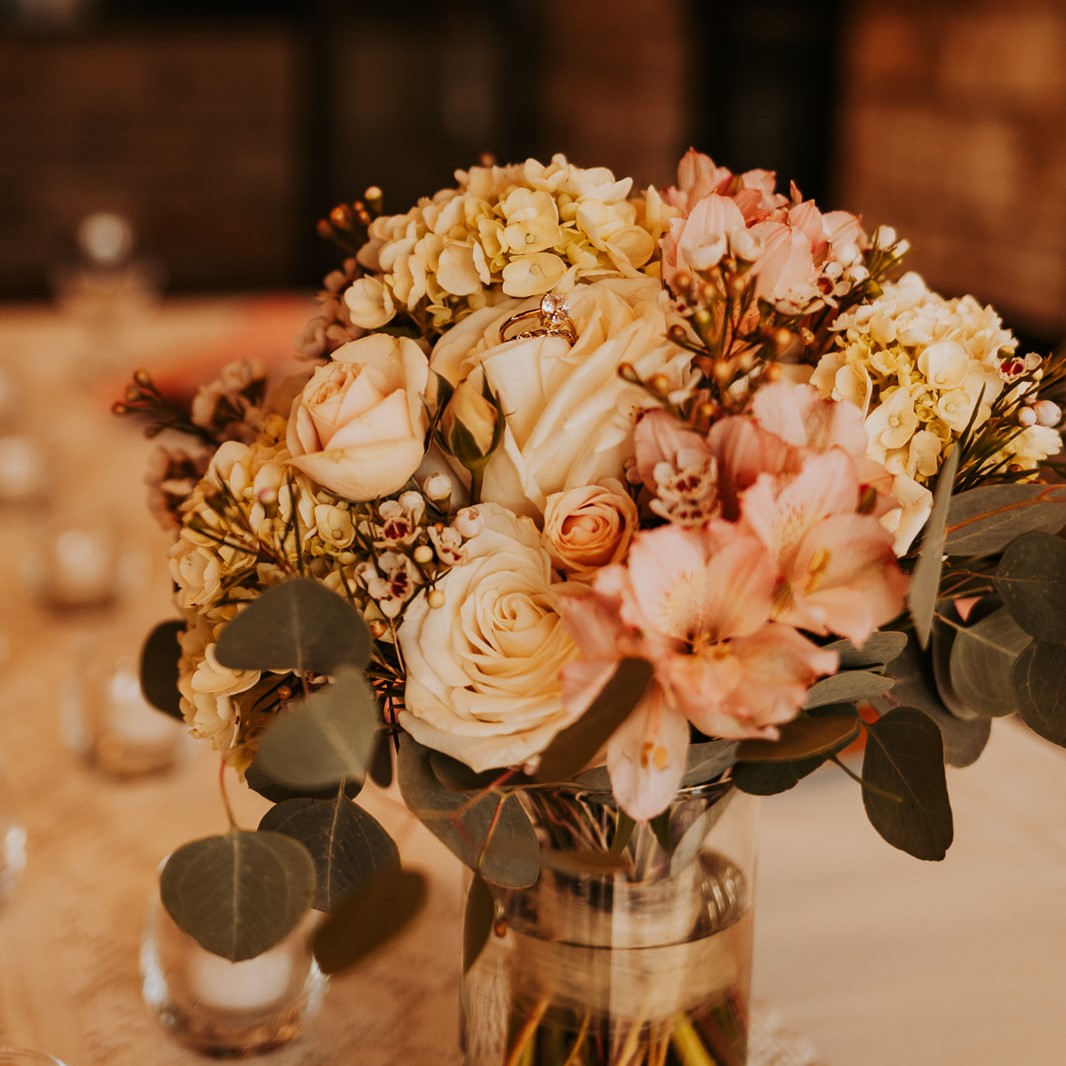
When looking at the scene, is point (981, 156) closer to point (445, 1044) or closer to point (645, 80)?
point (645, 80)

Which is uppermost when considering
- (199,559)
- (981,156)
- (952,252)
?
(199,559)

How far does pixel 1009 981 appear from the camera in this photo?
84 cm

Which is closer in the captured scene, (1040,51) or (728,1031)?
(728,1031)

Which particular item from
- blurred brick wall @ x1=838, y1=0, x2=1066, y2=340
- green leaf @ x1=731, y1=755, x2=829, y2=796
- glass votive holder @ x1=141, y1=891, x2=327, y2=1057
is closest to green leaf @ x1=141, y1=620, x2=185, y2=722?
glass votive holder @ x1=141, y1=891, x2=327, y2=1057

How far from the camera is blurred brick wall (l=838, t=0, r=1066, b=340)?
235 cm

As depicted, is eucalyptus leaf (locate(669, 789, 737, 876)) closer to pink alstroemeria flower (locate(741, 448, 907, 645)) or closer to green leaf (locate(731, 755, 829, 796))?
green leaf (locate(731, 755, 829, 796))

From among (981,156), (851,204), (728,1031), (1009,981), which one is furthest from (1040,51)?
(728,1031)

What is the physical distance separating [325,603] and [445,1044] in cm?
39

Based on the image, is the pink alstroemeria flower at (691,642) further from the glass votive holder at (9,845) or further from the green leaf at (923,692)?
the glass votive holder at (9,845)

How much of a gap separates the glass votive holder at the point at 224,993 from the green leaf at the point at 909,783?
34 cm

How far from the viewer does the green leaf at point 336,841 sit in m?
0.59

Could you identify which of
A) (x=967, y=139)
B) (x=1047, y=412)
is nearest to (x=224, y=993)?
(x=1047, y=412)

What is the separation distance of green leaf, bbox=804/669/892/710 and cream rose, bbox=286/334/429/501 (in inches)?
7.5

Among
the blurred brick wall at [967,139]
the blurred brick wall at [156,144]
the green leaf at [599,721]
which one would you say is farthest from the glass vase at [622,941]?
the blurred brick wall at [156,144]
